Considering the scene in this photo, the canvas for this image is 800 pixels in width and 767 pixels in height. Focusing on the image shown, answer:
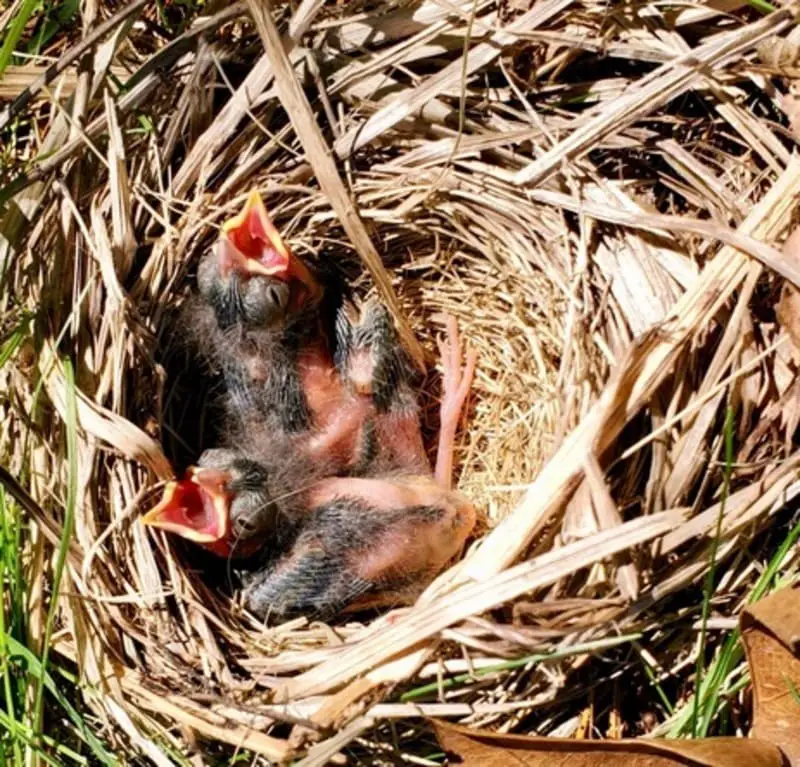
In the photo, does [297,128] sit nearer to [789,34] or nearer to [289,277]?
[289,277]

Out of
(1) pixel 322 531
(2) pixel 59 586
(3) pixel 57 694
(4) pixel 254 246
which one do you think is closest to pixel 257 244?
(4) pixel 254 246

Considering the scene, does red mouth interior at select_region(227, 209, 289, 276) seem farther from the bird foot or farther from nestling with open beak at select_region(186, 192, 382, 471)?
the bird foot

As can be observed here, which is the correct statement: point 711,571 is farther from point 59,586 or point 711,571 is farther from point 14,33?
point 14,33

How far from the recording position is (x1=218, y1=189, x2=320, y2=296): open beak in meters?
2.22

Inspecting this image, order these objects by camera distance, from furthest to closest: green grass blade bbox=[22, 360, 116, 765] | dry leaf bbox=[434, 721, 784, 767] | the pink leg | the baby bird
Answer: the pink leg < the baby bird < green grass blade bbox=[22, 360, 116, 765] < dry leaf bbox=[434, 721, 784, 767]

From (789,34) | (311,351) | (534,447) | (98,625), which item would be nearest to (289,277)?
(311,351)

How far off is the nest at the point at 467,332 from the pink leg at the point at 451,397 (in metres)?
0.04

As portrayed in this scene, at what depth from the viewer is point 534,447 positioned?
2262 mm

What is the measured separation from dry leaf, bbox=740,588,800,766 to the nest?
83 millimetres

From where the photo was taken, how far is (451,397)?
2428 millimetres

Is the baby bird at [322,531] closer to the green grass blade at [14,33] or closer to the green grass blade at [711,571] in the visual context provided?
the green grass blade at [711,571]

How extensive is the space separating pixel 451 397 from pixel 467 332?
122mm

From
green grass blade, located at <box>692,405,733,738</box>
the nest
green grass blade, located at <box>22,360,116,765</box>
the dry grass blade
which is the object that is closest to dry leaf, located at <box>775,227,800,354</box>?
the nest

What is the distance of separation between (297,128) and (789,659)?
42.9 inches
